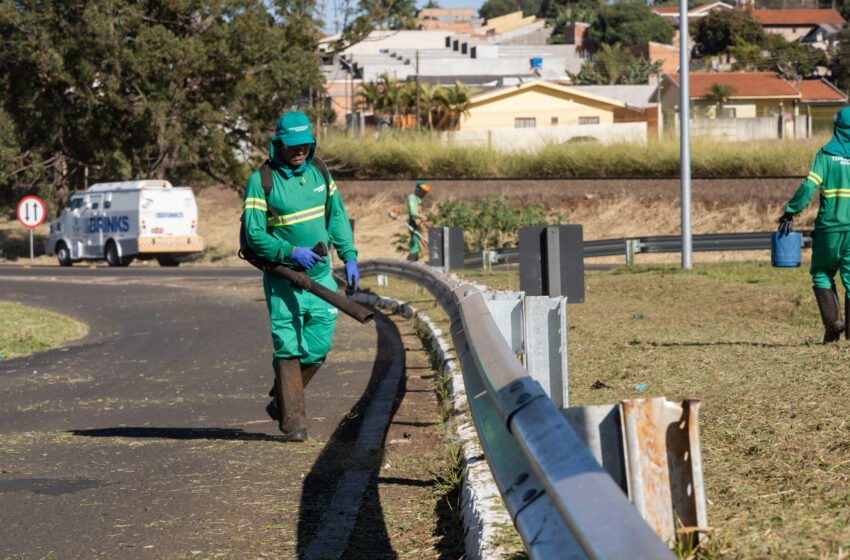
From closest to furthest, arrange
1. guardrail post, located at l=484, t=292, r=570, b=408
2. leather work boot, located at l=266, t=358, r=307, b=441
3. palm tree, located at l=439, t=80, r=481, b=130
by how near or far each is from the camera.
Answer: guardrail post, located at l=484, t=292, r=570, b=408
leather work boot, located at l=266, t=358, r=307, b=441
palm tree, located at l=439, t=80, r=481, b=130

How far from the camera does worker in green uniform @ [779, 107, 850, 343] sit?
9.55 meters

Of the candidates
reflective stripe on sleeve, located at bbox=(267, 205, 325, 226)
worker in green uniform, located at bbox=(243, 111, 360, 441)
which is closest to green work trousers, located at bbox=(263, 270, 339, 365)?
worker in green uniform, located at bbox=(243, 111, 360, 441)

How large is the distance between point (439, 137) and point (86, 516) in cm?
4227

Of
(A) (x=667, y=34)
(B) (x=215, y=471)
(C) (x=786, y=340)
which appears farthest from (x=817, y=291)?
(A) (x=667, y=34)

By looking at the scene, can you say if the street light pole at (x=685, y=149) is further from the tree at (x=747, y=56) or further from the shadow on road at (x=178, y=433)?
the tree at (x=747, y=56)

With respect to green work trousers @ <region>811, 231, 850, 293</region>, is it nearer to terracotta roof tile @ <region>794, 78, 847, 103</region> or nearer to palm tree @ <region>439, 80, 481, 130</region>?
palm tree @ <region>439, 80, 481, 130</region>

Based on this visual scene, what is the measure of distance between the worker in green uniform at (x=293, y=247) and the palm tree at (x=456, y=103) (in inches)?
2352

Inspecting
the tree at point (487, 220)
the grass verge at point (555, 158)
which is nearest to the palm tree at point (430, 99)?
the grass verge at point (555, 158)

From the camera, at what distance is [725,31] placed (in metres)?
114

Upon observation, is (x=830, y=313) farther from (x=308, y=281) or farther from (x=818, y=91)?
(x=818, y=91)

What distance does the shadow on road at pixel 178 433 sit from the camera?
754 cm

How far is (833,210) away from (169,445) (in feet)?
19.2

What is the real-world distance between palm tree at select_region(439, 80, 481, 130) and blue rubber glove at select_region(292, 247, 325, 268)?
2362 inches

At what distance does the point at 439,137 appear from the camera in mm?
47000
